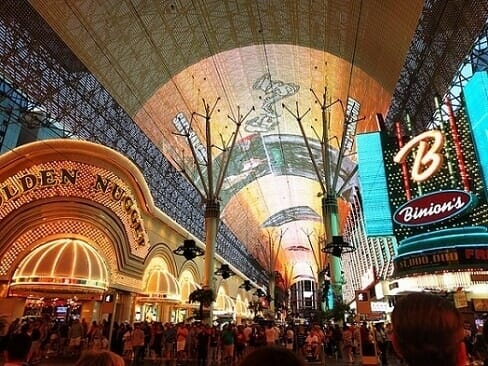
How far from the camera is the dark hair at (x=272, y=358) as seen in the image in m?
1.22

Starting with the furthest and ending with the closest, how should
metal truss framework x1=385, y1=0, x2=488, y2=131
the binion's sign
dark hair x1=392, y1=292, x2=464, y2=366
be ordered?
1. the binion's sign
2. metal truss framework x1=385, y1=0, x2=488, y2=131
3. dark hair x1=392, y1=292, x2=464, y2=366

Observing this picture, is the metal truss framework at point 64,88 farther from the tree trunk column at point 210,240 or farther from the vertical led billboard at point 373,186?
the vertical led billboard at point 373,186

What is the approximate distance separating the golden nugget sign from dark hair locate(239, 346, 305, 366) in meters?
14.7

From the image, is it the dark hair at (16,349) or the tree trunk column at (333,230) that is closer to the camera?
the dark hair at (16,349)

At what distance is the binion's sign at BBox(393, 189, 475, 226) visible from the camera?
15.8 m

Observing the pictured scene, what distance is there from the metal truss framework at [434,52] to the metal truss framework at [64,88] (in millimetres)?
16087

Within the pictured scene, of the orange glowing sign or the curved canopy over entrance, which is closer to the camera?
the curved canopy over entrance

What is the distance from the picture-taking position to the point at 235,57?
2639 centimetres

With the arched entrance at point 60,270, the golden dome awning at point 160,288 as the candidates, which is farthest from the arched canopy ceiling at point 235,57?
the arched entrance at point 60,270

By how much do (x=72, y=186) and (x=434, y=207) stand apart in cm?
1465

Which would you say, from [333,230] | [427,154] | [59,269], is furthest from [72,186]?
[427,154]

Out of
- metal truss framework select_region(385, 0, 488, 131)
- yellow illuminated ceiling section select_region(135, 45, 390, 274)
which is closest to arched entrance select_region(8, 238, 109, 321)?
yellow illuminated ceiling section select_region(135, 45, 390, 274)

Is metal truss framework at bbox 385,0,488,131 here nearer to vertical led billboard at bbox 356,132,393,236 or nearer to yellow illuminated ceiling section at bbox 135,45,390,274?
yellow illuminated ceiling section at bbox 135,45,390,274

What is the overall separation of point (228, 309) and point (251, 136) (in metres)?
16.6
